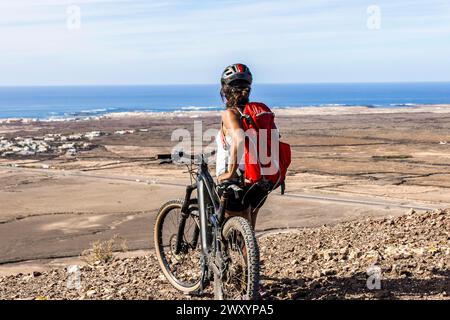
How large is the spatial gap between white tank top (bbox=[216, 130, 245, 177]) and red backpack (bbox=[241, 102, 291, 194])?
15 cm

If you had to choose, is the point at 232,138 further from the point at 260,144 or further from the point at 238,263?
the point at 238,263

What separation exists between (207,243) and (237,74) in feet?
5.37

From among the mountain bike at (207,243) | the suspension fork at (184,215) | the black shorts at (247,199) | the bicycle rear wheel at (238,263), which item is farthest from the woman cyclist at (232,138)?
the suspension fork at (184,215)

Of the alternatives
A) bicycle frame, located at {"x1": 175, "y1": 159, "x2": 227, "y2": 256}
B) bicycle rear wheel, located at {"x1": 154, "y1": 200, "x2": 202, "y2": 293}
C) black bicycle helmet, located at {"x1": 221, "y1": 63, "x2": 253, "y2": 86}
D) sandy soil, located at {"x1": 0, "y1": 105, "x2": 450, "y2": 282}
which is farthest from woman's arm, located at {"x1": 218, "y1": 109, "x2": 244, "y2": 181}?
sandy soil, located at {"x1": 0, "y1": 105, "x2": 450, "y2": 282}

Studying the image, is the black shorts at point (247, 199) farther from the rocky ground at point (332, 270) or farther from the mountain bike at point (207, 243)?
the rocky ground at point (332, 270)

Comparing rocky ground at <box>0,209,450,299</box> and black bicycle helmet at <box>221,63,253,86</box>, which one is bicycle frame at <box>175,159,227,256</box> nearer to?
rocky ground at <box>0,209,450,299</box>

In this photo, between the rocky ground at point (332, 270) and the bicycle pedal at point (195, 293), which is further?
the rocky ground at point (332, 270)

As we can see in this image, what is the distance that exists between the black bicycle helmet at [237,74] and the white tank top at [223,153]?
496 mm

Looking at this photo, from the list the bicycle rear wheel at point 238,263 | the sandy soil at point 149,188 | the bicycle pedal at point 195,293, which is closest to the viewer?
the bicycle rear wheel at point 238,263

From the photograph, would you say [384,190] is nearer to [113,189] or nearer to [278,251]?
[113,189]

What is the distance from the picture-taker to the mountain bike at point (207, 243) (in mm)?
5324

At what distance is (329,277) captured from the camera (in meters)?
7.10
